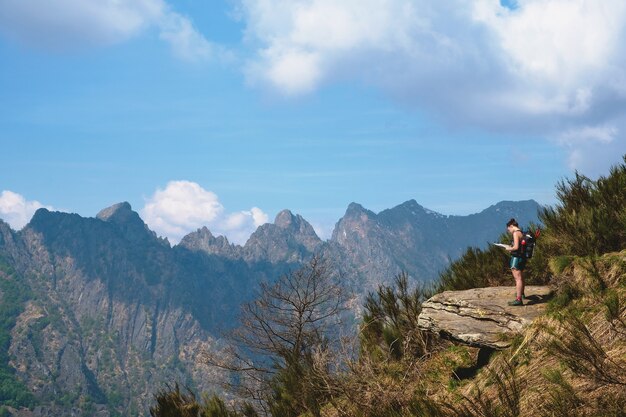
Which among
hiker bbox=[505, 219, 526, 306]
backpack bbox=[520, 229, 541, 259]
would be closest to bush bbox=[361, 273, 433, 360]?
hiker bbox=[505, 219, 526, 306]

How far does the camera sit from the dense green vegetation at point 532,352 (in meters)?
4.56

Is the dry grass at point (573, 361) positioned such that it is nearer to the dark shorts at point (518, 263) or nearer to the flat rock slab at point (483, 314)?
the flat rock slab at point (483, 314)

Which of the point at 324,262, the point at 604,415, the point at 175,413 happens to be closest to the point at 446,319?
the point at 604,415

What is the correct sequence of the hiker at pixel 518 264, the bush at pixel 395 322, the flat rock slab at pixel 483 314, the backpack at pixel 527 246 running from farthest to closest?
the bush at pixel 395 322 → the backpack at pixel 527 246 → the hiker at pixel 518 264 → the flat rock slab at pixel 483 314

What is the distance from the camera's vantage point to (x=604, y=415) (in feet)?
13.4

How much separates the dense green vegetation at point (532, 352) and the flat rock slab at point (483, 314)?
33 centimetres

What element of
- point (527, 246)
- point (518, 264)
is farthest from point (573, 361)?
point (527, 246)

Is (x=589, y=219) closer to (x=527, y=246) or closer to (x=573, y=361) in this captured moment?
(x=527, y=246)

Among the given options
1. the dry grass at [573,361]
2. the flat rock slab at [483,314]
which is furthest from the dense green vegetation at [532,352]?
the flat rock slab at [483,314]

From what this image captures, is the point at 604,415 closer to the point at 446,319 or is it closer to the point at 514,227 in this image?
the point at 446,319

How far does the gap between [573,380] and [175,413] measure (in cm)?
894

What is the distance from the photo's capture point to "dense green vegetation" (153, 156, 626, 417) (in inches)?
180

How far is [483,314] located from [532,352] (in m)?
1.38

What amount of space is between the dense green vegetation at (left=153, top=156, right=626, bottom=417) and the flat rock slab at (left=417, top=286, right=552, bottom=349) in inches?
13.1
